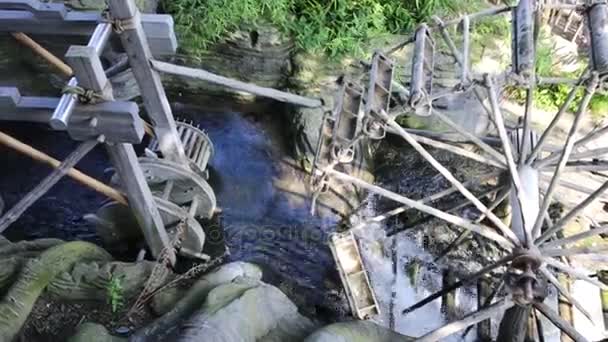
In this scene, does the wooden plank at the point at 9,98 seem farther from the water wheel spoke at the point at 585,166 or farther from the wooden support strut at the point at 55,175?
the water wheel spoke at the point at 585,166

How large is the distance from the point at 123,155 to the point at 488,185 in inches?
195

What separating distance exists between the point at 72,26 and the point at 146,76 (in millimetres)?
976

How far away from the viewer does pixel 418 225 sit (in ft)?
26.9

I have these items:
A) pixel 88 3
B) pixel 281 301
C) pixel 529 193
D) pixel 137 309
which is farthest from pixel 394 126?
pixel 88 3

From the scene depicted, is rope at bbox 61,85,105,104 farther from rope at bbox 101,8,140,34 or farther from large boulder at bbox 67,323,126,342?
large boulder at bbox 67,323,126,342

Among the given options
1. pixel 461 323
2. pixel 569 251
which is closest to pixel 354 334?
pixel 461 323

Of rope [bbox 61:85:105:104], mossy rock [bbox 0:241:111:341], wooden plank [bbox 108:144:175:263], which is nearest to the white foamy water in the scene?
wooden plank [bbox 108:144:175:263]

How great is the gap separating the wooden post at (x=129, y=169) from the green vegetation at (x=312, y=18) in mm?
3152

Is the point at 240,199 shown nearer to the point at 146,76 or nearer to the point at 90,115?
the point at 146,76

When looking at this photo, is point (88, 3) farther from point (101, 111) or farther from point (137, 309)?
point (137, 309)

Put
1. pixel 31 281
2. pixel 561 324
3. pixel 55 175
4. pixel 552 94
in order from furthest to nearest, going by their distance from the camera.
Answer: pixel 552 94 < pixel 31 281 < pixel 55 175 < pixel 561 324

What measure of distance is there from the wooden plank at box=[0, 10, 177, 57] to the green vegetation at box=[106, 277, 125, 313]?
2.39 m

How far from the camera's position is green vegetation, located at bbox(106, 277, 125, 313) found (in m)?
6.17

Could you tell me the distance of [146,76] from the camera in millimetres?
6293
